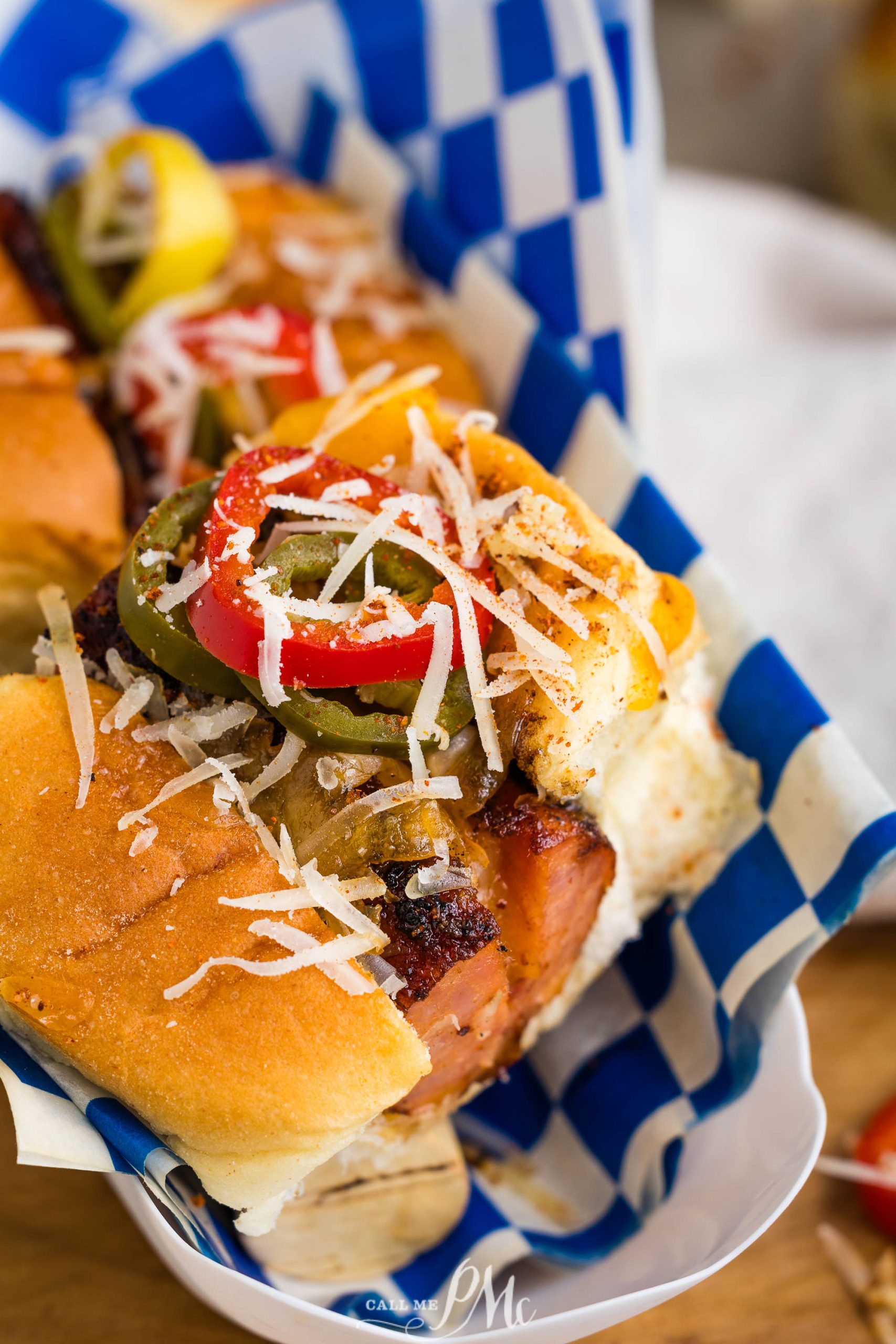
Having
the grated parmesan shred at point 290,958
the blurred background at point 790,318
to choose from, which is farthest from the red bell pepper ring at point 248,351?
the grated parmesan shred at point 290,958

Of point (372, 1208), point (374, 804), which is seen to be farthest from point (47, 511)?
point (372, 1208)

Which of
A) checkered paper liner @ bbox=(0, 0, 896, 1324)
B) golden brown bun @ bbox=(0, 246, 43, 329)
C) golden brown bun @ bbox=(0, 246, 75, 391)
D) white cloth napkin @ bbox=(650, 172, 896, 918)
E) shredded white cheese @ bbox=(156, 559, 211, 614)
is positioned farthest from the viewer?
white cloth napkin @ bbox=(650, 172, 896, 918)

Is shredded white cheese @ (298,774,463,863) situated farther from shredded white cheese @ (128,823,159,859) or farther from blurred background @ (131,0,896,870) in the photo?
blurred background @ (131,0,896,870)

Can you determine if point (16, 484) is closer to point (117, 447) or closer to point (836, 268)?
point (117, 447)

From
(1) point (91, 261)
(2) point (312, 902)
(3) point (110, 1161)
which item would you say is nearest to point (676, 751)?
(2) point (312, 902)

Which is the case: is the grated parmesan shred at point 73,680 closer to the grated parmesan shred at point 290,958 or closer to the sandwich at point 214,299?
the grated parmesan shred at point 290,958

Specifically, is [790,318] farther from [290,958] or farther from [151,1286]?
[151,1286]

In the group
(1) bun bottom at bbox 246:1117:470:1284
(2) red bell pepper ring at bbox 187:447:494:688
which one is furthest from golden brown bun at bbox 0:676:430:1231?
(1) bun bottom at bbox 246:1117:470:1284
